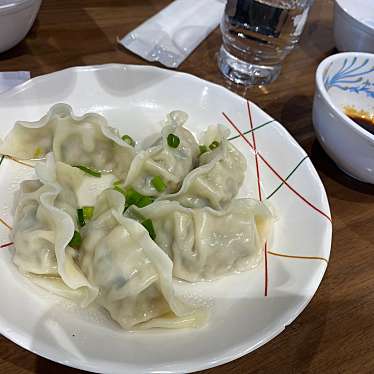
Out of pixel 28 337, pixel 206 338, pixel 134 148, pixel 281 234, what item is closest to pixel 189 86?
pixel 134 148

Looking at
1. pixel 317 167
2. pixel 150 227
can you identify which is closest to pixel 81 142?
pixel 150 227

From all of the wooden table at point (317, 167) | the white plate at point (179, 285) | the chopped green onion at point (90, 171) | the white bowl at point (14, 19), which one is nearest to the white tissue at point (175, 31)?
the wooden table at point (317, 167)

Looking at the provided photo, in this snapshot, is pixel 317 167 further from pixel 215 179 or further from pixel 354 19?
pixel 354 19

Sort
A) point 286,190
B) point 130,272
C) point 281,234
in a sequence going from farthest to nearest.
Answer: point 286,190, point 281,234, point 130,272

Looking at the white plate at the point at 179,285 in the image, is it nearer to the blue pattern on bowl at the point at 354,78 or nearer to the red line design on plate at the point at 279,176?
the red line design on plate at the point at 279,176

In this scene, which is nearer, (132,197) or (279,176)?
(132,197)

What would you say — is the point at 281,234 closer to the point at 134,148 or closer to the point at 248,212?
the point at 248,212

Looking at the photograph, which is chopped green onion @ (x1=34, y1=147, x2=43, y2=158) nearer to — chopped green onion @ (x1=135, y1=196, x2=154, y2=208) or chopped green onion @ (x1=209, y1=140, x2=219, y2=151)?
chopped green onion @ (x1=135, y1=196, x2=154, y2=208)
